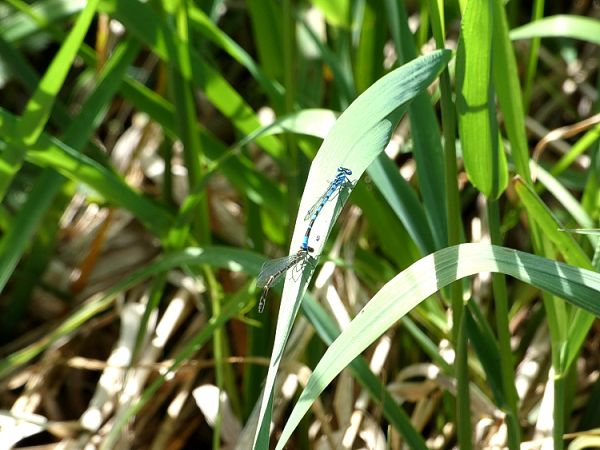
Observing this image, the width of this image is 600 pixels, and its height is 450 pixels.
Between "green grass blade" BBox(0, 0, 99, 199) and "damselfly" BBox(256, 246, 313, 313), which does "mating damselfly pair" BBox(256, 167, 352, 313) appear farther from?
"green grass blade" BBox(0, 0, 99, 199)

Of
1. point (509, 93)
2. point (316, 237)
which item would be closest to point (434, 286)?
point (316, 237)

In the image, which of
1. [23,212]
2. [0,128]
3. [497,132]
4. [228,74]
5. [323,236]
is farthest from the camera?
[228,74]

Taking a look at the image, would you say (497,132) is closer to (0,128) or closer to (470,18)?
(470,18)

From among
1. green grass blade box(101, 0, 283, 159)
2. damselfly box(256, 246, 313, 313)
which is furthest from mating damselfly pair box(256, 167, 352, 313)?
green grass blade box(101, 0, 283, 159)

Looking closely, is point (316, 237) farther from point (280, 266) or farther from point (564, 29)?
point (564, 29)

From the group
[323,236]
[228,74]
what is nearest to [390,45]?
[228,74]

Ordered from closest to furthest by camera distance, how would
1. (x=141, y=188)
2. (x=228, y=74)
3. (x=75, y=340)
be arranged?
(x=75, y=340), (x=141, y=188), (x=228, y=74)

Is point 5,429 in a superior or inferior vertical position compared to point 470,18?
inferior
